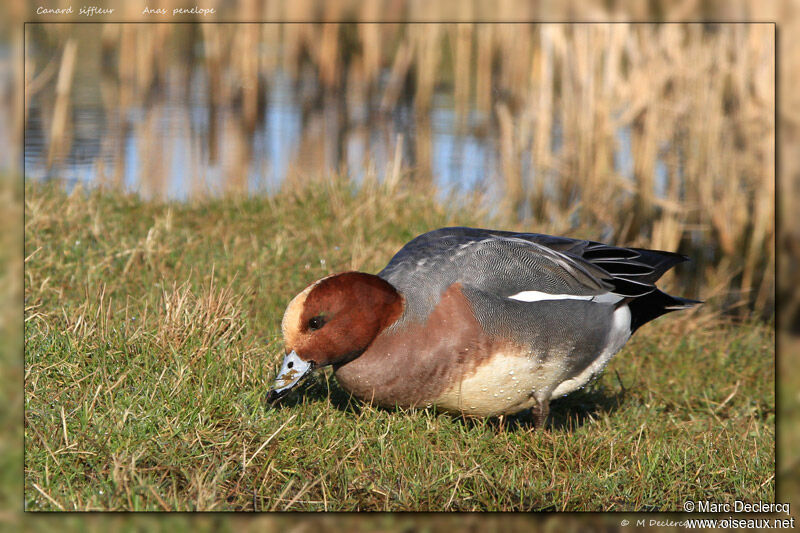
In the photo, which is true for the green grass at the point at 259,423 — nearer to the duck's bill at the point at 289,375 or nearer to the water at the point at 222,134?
the duck's bill at the point at 289,375

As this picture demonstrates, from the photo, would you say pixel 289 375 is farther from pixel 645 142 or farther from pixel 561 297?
pixel 645 142

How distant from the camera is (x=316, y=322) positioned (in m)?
2.69

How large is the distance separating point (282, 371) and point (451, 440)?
0.66m

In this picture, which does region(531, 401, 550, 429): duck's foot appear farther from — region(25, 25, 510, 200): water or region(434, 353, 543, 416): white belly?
region(25, 25, 510, 200): water

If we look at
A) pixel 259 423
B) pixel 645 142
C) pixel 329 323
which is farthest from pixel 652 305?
pixel 645 142

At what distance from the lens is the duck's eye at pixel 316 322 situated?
2684 millimetres

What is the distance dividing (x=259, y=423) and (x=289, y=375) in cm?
19

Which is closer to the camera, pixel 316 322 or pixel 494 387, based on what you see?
pixel 316 322

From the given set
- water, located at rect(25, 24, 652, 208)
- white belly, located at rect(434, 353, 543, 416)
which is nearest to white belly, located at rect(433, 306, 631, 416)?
white belly, located at rect(434, 353, 543, 416)

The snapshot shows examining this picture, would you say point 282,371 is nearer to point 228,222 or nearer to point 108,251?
point 108,251

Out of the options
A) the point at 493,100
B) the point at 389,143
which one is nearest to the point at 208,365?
the point at 389,143

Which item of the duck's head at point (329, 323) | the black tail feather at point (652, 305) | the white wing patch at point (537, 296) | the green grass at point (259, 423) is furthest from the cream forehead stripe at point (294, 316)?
the black tail feather at point (652, 305)

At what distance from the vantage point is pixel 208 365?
9.29ft

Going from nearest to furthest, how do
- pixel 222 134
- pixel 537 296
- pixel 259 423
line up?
pixel 259 423
pixel 537 296
pixel 222 134
